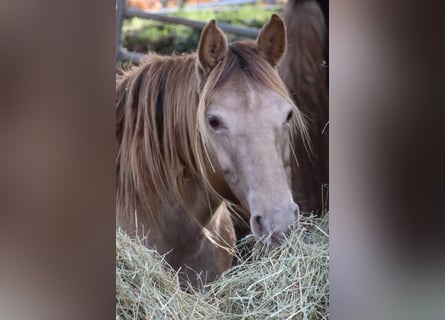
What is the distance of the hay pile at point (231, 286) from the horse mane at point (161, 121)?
22cm

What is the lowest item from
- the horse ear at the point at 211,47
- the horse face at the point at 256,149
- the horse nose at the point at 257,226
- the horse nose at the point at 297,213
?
the horse nose at the point at 257,226

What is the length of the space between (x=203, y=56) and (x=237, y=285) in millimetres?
1044

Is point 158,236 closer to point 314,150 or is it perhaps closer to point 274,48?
point 314,150

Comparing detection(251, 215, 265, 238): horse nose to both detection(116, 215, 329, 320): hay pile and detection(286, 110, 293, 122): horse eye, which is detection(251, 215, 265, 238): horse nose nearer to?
detection(116, 215, 329, 320): hay pile

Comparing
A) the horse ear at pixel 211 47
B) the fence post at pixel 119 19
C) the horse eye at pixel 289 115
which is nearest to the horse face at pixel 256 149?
the horse eye at pixel 289 115

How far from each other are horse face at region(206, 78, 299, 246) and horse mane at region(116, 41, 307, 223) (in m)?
0.07

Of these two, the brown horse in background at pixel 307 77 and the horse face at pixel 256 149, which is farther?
the brown horse in background at pixel 307 77

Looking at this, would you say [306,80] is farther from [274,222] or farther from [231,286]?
[231,286]

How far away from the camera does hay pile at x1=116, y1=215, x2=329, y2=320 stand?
9.15ft

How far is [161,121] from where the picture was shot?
283 cm

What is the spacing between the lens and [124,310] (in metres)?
2.81

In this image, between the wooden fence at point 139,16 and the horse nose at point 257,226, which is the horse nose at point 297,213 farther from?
the wooden fence at point 139,16
